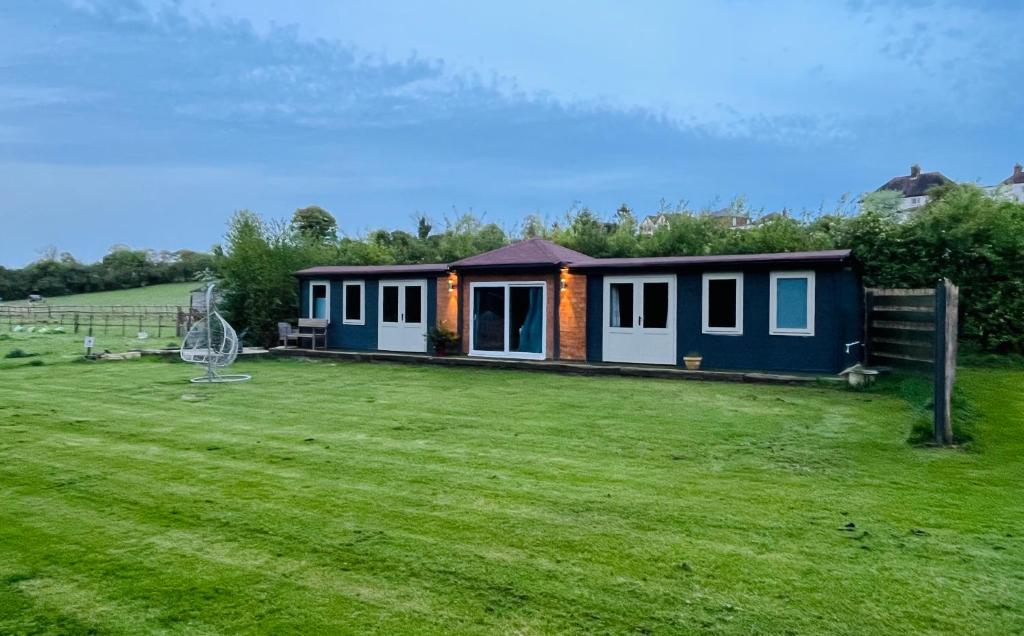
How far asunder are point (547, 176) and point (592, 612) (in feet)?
95.0

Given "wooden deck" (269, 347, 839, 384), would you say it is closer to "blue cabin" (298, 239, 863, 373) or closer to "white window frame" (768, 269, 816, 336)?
"blue cabin" (298, 239, 863, 373)

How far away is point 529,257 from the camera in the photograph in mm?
14320

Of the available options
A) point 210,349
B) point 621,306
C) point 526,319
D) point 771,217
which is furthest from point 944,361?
point 771,217

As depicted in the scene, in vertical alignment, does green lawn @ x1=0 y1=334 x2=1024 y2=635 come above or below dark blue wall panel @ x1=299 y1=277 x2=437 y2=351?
below

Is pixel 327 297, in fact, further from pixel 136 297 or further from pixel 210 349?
pixel 136 297

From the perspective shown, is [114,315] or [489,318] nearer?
[489,318]

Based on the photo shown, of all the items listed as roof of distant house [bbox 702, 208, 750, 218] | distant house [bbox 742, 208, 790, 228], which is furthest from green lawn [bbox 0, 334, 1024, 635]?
roof of distant house [bbox 702, 208, 750, 218]

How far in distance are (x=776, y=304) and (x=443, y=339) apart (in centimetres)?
681

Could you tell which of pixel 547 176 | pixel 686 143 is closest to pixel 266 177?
pixel 547 176

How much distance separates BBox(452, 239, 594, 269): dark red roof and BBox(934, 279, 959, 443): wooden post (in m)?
8.02

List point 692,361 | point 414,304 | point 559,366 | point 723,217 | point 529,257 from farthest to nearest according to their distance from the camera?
point 723,217
point 414,304
point 529,257
point 559,366
point 692,361

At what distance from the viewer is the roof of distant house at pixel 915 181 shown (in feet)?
174

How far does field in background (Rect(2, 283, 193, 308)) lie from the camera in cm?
4206

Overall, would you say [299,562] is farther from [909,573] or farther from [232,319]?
[232,319]
